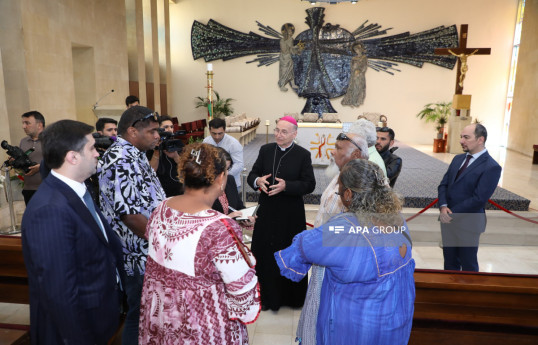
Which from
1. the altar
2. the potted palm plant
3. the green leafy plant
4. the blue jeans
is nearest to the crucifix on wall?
the potted palm plant

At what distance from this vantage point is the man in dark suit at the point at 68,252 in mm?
1381

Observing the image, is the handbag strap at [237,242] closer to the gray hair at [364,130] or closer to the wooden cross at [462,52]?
the gray hair at [364,130]

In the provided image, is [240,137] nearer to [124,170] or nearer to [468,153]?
[468,153]

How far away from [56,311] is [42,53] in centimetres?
721

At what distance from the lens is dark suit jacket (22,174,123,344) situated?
1378mm

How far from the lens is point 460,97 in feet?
35.7

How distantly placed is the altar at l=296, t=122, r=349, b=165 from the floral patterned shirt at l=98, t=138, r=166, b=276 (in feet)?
18.8

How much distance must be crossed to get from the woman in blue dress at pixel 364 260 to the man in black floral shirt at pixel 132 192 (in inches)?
31.5

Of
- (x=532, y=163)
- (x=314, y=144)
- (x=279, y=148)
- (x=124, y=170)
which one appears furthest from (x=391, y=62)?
(x=124, y=170)

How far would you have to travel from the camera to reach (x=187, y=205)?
138 centimetres

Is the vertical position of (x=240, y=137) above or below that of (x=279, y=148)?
below

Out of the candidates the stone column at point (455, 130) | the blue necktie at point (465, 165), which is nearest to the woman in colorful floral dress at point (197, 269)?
the blue necktie at point (465, 165)

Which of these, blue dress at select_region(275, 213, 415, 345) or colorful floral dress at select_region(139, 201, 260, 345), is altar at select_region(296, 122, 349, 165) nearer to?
blue dress at select_region(275, 213, 415, 345)

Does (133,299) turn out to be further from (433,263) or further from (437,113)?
(437,113)
